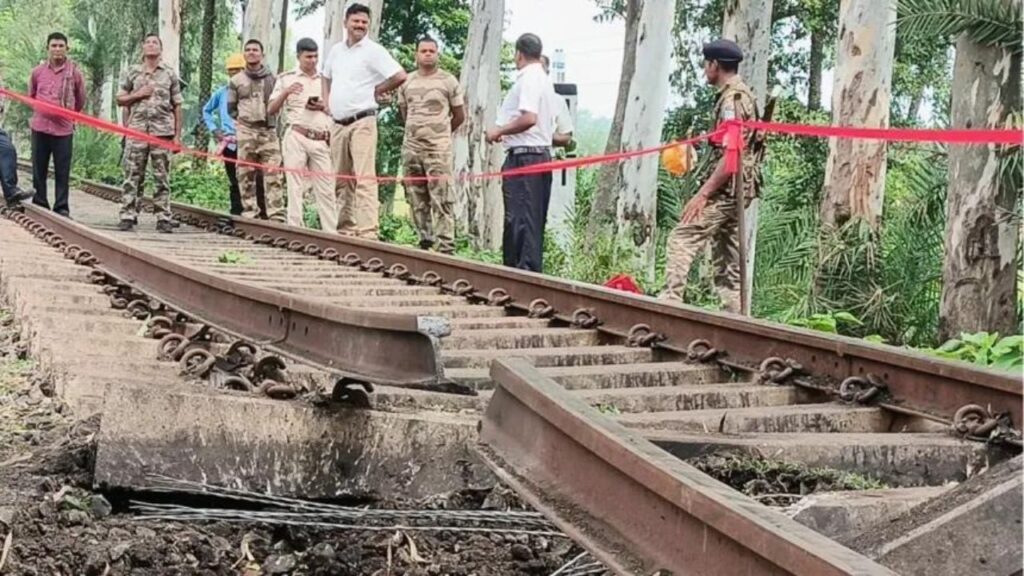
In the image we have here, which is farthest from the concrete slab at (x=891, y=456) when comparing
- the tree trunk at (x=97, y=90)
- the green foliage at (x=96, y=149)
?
the tree trunk at (x=97, y=90)

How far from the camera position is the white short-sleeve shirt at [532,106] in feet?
30.9

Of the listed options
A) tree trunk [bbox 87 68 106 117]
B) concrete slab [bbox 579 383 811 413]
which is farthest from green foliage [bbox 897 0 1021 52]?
tree trunk [bbox 87 68 106 117]

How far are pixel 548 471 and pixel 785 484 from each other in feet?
2.77

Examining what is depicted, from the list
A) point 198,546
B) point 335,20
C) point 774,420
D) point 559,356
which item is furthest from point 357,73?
point 335,20

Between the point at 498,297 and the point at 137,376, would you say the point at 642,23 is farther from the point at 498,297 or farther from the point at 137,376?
the point at 137,376

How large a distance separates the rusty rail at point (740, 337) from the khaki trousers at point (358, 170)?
8.08 ft

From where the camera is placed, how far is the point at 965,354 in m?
6.54

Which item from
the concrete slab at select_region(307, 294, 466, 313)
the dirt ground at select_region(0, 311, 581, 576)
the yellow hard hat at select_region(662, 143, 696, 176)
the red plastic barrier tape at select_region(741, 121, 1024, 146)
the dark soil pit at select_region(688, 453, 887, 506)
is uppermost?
the red plastic barrier tape at select_region(741, 121, 1024, 146)

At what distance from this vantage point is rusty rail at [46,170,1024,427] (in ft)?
13.8

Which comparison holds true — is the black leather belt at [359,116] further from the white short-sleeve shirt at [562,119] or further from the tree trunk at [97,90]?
the tree trunk at [97,90]

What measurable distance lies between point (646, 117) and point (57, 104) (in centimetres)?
581

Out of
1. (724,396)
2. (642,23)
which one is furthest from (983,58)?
(642,23)

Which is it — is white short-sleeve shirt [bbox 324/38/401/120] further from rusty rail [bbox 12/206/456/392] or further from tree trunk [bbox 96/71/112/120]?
tree trunk [bbox 96/71/112/120]

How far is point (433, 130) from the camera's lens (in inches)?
434
